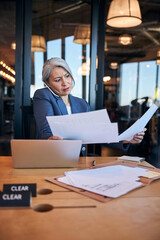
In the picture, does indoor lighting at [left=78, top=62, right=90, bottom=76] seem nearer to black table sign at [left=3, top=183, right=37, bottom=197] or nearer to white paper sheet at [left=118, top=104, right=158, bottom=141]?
white paper sheet at [left=118, top=104, right=158, bottom=141]

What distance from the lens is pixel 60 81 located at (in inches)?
80.6

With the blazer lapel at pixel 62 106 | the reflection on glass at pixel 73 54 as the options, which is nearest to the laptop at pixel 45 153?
the blazer lapel at pixel 62 106

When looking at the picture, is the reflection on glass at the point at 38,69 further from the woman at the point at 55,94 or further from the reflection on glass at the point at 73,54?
the woman at the point at 55,94

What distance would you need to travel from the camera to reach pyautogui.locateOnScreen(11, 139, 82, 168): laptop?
1.09m

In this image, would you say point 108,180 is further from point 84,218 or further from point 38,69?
point 38,69

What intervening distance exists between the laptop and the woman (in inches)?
27.7

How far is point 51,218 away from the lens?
664 mm

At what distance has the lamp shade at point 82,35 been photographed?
3.21 metres

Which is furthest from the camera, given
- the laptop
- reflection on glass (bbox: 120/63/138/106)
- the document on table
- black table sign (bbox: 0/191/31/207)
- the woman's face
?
reflection on glass (bbox: 120/63/138/106)

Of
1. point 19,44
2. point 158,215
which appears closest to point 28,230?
point 158,215

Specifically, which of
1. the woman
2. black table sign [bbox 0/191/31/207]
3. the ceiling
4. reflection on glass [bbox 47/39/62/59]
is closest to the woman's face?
the woman

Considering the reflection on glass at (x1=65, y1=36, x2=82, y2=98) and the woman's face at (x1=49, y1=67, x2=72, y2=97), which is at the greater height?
the reflection on glass at (x1=65, y1=36, x2=82, y2=98)

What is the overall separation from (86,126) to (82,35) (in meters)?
2.49

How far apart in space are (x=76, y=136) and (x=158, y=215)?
62 centimetres
